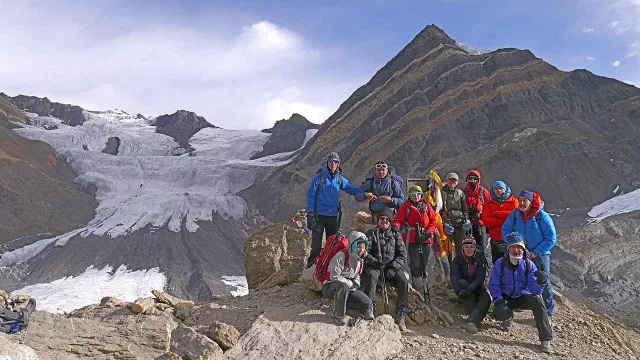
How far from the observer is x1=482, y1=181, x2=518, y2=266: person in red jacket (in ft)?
21.1

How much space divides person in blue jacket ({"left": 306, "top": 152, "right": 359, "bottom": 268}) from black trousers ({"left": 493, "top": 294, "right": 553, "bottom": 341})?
228 centimetres

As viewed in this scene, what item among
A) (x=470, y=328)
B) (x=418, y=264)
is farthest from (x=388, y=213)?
(x=470, y=328)

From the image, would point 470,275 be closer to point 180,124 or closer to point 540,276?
point 540,276

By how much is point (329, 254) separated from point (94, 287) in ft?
107

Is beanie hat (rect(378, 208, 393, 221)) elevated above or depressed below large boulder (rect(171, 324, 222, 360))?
above

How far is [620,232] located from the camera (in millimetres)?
22297

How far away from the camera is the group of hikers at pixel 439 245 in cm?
562

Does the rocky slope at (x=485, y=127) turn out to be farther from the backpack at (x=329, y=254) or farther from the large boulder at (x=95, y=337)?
the large boulder at (x=95, y=337)

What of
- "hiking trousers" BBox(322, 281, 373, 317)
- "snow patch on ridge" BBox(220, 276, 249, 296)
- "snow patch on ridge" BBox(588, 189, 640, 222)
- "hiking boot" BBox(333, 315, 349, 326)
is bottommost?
"snow patch on ridge" BBox(220, 276, 249, 296)

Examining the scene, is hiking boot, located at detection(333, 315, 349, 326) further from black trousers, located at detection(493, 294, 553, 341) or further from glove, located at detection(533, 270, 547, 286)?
glove, located at detection(533, 270, 547, 286)

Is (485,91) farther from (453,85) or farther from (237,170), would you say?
(237,170)

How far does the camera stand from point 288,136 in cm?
9250

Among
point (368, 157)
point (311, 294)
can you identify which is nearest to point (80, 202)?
point (368, 157)

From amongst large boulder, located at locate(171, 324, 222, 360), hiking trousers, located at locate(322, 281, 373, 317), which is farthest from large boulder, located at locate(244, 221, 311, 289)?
large boulder, located at locate(171, 324, 222, 360)
